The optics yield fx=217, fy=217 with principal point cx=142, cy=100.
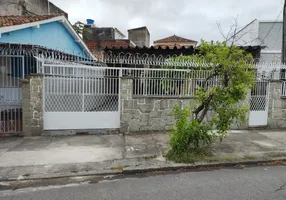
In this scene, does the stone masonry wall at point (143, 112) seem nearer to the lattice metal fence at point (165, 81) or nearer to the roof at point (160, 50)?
the lattice metal fence at point (165, 81)

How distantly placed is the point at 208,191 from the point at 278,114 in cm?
575

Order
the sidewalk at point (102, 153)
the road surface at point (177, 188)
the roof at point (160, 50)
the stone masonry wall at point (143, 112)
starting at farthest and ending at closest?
the roof at point (160, 50), the stone masonry wall at point (143, 112), the sidewalk at point (102, 153), the road surface at point (177, 188)

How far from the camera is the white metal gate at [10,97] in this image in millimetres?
6578

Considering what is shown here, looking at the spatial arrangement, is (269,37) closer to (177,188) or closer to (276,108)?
(276,108)

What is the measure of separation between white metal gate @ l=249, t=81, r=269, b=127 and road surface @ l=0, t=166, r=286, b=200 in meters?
3.67

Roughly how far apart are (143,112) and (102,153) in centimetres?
228

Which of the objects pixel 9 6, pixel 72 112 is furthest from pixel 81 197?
pixel 9 6

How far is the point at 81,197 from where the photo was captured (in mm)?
3412

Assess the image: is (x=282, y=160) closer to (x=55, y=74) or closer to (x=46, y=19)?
(x=55, y=74)

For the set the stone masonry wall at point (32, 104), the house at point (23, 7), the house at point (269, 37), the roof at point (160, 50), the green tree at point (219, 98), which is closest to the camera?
the green tree at point (219, 98)

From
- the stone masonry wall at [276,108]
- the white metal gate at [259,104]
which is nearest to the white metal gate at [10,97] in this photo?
the white metal gate at [259,104]

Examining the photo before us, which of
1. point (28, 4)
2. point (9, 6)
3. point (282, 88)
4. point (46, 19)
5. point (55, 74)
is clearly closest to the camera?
point (55, 74)

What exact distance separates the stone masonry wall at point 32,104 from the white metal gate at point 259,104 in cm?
702

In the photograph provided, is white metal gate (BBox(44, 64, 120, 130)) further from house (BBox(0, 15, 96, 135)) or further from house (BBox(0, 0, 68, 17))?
house (BBox(0, 0, 68, 17))
